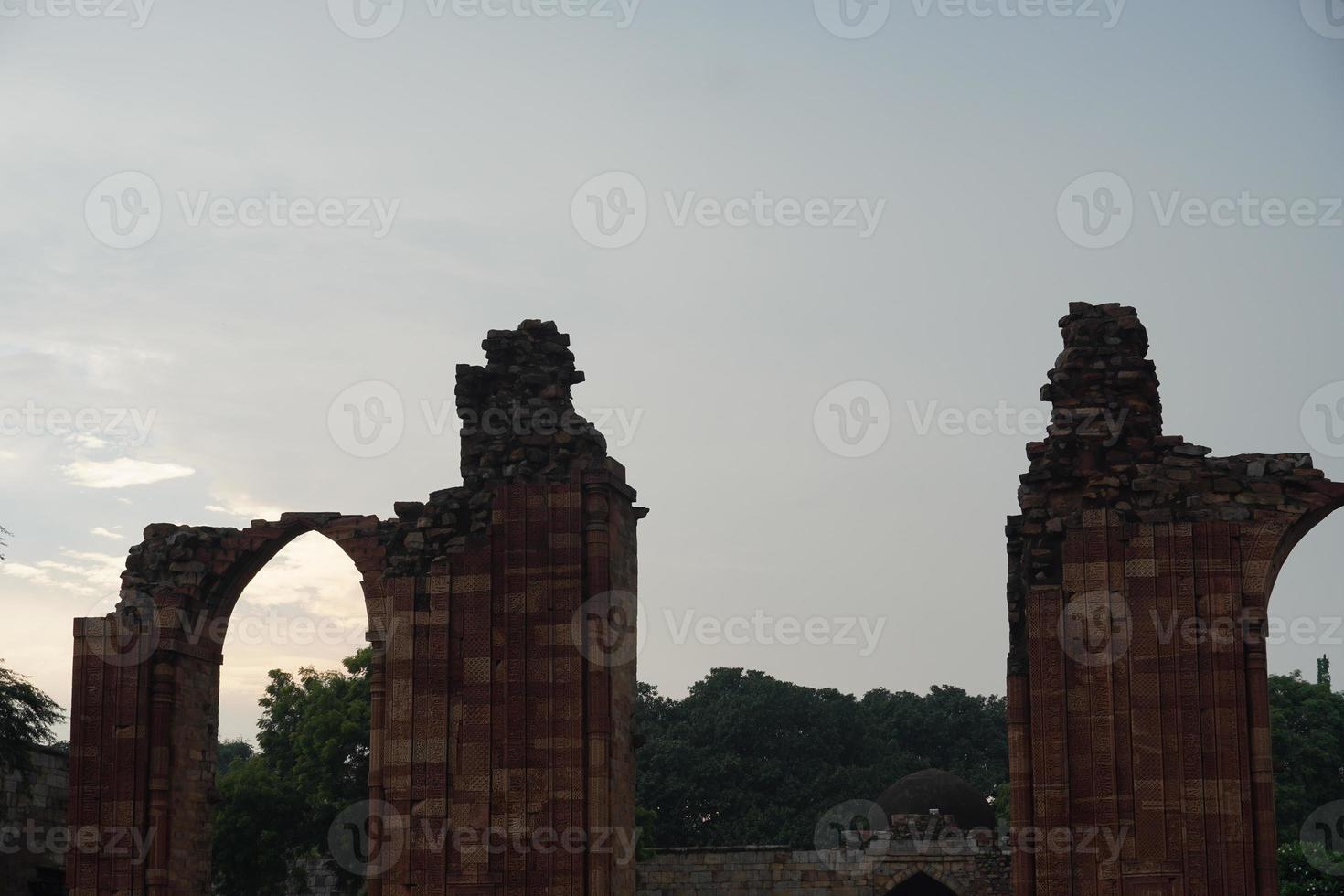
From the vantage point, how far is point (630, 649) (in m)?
14.2

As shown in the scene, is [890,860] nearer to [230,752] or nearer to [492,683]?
[492,683]

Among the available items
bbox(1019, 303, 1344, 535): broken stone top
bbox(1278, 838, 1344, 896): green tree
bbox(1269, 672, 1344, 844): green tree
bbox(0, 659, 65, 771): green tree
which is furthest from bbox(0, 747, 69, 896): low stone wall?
bbox(1269, 672, 1344, 844): green tree

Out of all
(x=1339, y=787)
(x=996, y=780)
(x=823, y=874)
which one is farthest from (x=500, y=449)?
(x=996, y=780)

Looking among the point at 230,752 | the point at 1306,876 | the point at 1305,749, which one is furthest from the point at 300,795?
the point at 230,752

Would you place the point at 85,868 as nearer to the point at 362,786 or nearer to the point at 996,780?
the point at 362,786

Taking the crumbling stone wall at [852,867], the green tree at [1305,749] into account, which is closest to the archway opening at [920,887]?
the crumbling stone wall at [852,867]

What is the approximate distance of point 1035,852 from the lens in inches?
503

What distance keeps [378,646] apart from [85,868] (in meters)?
3.85

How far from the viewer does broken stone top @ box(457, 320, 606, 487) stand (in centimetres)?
1433

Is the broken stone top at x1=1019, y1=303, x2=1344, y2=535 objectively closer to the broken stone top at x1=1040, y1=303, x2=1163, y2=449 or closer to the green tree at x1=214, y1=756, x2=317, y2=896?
the broken stone top at x1=1040, y1=303, x2=1163, y2=449

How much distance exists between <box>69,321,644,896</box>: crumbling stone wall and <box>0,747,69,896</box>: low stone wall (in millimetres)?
4672

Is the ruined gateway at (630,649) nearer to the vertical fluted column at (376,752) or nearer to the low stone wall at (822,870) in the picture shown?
the vertical fluted column at (376,752)

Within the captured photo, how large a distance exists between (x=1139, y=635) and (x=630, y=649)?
4.29 meters

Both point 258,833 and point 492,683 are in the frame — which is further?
point 258,833
